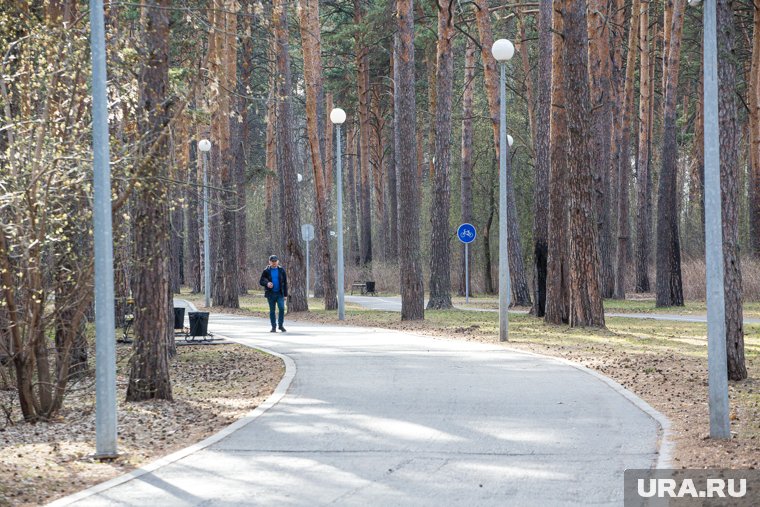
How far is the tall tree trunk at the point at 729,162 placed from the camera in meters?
13.5

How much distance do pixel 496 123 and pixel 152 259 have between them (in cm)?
2137

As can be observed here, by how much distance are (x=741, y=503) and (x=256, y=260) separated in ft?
201

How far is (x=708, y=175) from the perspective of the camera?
10031 millimetres

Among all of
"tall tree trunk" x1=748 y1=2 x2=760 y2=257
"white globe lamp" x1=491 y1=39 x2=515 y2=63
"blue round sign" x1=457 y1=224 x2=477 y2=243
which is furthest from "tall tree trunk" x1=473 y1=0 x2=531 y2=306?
"white globe lamp" x1=491 y1=39 x2=515 y2=63

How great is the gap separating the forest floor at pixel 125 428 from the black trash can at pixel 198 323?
400 centimetres

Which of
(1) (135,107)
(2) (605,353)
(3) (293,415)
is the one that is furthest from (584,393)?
(1) (135,107)

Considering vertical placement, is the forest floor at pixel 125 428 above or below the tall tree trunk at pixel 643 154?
below

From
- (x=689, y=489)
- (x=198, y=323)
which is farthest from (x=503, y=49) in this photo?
(x=689, y=489)

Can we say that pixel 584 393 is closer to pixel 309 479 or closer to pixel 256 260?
pixel 309 479

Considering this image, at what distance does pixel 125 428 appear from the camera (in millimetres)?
11906

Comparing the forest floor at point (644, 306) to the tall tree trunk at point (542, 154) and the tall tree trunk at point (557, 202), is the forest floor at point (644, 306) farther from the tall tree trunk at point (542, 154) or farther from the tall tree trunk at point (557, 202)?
the tall tree trunk at point (557, 202)

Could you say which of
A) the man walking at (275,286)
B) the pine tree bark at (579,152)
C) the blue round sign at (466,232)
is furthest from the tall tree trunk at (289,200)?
the pine tree bark at (579,152)

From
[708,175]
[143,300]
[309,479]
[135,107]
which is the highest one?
[135,107]

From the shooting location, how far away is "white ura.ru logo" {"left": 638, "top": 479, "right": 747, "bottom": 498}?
306 inches
